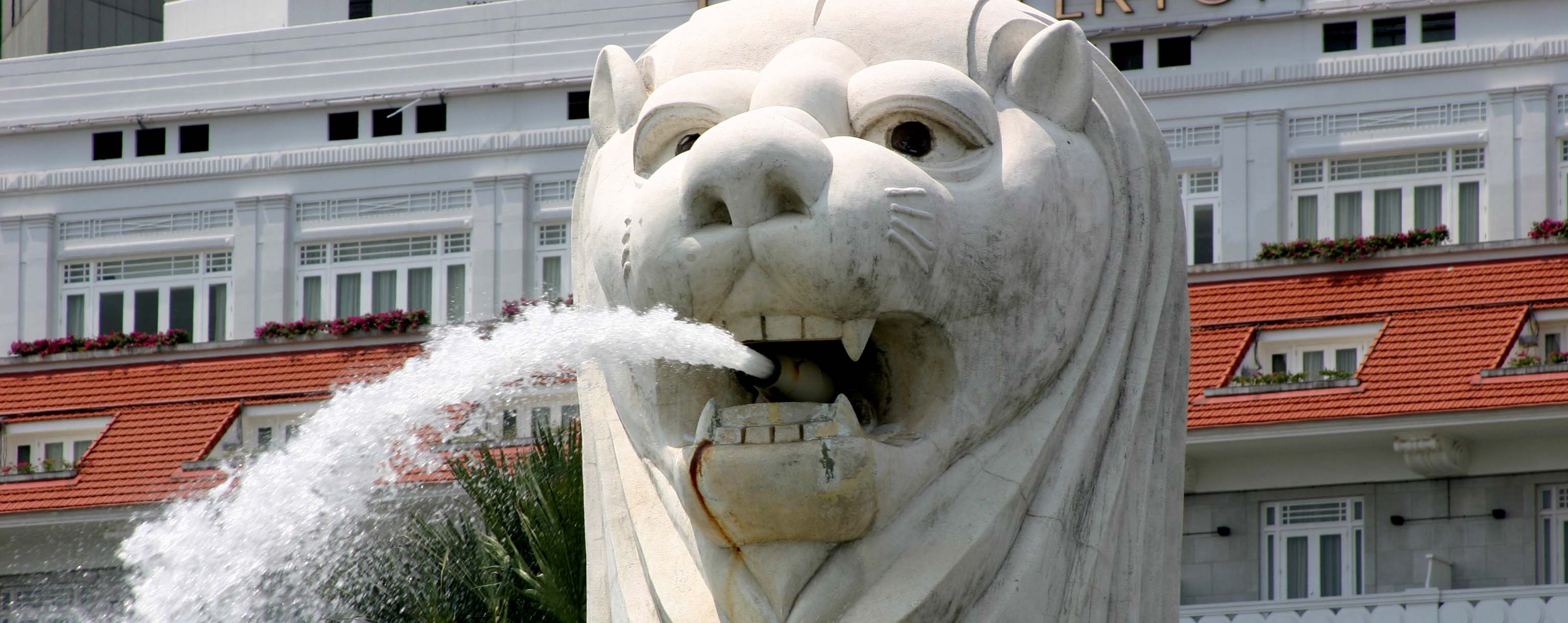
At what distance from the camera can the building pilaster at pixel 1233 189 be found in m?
30.7

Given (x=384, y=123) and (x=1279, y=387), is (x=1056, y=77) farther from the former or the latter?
(x=384, y=123)

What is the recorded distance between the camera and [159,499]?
26031 millimetres

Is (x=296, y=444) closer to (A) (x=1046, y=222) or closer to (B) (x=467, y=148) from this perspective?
(A) (x=1046, y=222)

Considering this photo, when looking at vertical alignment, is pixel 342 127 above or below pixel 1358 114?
above

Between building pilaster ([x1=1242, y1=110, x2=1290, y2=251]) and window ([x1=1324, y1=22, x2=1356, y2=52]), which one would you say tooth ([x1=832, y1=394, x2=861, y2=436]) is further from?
window ([x1=1324, y1=22, x2=1356, y2=52])

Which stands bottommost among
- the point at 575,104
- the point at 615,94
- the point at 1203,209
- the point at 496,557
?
the point at 496,557

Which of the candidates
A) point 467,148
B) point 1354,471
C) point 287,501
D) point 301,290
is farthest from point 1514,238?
point 287,501

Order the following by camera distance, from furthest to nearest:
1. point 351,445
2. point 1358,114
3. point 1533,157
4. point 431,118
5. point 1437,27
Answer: point 431,118 → point 1358,114 → point 1437,27 → point 1533,157 → point 351,445

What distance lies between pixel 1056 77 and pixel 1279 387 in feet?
70.6

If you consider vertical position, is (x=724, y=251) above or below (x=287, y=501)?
above

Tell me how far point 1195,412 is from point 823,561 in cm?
2204

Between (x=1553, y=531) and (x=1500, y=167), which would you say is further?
(x=1500, y=167)

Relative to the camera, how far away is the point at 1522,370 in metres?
26.0

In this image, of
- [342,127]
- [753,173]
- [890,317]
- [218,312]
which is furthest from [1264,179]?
[753,173]
